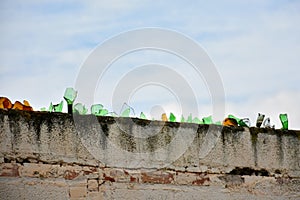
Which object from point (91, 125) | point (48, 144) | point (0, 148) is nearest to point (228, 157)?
point (91, 125)

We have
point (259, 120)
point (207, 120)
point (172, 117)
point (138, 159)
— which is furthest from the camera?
point (259, 120)

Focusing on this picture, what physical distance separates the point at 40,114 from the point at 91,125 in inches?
15.1

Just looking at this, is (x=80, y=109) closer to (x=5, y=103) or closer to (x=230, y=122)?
(x=5, y=103)

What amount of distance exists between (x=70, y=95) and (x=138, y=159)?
2.33ft

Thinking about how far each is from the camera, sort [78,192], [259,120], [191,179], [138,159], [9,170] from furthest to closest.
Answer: [259,120] < [191,179] < [138,159] < [78,192] < [9,170]

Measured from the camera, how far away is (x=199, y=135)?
4715mm

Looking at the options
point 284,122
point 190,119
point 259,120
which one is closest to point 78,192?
point 190,119

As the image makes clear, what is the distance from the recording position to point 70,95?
4.57 meters

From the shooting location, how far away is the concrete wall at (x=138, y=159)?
416cm

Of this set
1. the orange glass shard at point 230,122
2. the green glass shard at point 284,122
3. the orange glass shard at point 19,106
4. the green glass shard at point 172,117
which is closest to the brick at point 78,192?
the orange glass shard at point 19,106

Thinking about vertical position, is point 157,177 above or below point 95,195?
above

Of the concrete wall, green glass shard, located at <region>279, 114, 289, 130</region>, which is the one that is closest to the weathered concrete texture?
the concrete wall

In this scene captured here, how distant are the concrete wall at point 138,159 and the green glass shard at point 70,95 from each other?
9.4 inches

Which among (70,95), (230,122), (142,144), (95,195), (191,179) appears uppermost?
(70,95)
